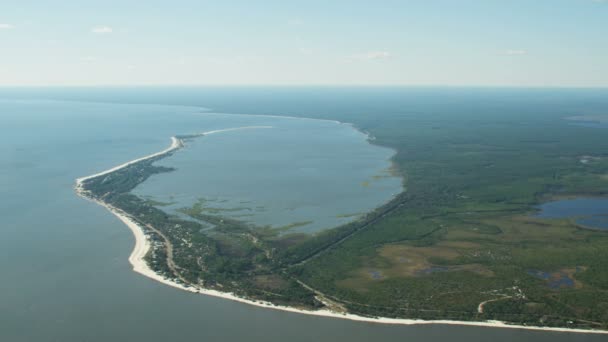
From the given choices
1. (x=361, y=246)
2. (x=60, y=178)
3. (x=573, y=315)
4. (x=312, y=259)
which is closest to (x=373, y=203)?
(x=361, y=246)

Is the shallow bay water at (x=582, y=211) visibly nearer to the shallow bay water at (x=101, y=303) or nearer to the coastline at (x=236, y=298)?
the coastline at (x=236, y=298)

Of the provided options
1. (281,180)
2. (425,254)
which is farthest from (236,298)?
(281,180)

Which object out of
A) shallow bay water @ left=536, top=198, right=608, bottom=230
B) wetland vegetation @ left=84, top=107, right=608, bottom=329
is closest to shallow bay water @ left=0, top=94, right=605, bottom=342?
wetland vegetation @ left=84, top=107, right=608, bottom=329

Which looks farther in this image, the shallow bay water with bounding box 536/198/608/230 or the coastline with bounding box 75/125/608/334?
the shallow bay water with bounding box 536/198/608/230

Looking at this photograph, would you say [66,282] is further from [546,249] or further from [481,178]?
[481,178]

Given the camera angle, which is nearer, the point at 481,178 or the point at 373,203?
the point at 373,203

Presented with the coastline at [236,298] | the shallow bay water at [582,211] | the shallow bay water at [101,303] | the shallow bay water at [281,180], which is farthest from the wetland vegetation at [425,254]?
the shallow bay water at [281,180]

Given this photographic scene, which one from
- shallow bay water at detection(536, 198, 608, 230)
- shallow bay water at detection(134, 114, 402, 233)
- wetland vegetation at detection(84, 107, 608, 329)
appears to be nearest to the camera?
wetland vegetation at detection(84, 107, 608, 329)

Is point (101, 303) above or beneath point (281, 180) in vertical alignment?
beneath

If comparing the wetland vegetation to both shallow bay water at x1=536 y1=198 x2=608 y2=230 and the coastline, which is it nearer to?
the coastline

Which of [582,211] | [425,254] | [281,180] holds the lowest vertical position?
[425,254]

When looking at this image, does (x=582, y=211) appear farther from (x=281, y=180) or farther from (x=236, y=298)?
(x=236, y=298)
